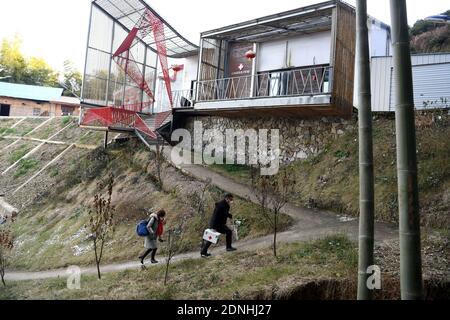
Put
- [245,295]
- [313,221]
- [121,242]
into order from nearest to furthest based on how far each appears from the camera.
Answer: [245,295]
[313,221]
[121,242]

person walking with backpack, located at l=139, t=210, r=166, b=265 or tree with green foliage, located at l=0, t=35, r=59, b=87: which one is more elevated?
tree with green foliage, located at l=0, t=35, r=59, b=87

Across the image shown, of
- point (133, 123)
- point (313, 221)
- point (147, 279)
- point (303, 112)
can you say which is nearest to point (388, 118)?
point (303, 112)

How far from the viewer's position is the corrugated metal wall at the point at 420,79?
1325cm

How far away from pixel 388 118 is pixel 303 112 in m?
2.97

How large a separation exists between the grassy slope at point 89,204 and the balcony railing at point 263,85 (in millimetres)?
4149

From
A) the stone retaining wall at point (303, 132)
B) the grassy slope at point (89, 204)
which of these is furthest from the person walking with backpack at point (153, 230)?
the stone retaining wall at point (303, 132)

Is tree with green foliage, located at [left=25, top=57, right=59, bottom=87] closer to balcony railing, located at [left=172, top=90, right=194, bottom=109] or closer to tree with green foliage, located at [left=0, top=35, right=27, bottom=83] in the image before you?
tree with green foliage, located at [left=0, top=35, right=27, bottom=83]

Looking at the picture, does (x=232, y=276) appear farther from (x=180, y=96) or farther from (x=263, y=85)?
(x=180, y=96)

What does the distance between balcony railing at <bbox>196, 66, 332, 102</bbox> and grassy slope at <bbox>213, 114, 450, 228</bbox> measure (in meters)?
3.31

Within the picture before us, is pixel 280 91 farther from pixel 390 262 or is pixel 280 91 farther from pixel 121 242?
pixel 390 262

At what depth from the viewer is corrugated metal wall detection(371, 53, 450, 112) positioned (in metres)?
13.2

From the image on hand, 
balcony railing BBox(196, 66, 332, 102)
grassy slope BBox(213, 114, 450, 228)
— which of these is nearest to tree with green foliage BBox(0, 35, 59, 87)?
balcony railing BBox(196, 66, 332, 102)

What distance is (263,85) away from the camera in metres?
18.4

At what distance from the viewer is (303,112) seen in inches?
569
